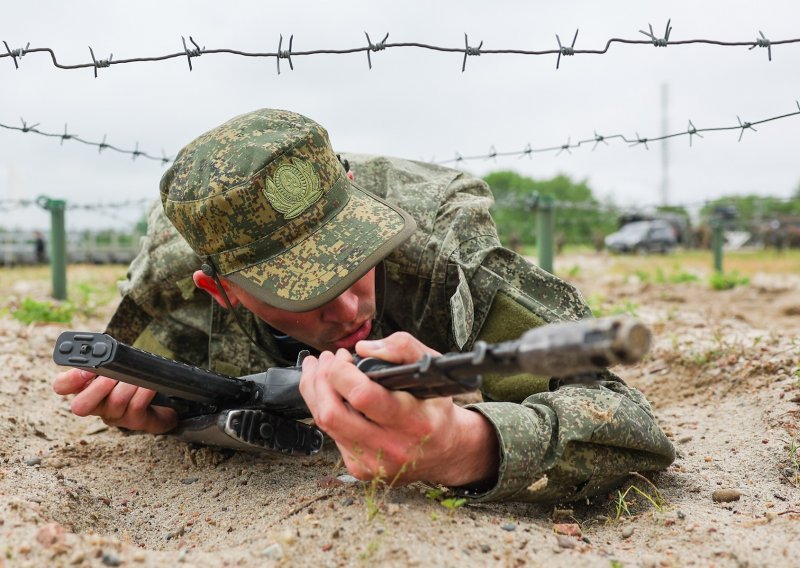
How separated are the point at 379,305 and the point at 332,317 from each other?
364 mm

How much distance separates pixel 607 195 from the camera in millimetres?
47562

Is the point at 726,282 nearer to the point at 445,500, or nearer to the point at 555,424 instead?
the point at 555,424

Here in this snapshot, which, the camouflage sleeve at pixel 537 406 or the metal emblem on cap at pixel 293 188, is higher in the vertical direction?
the metal emblem on cap at pixel 293 188

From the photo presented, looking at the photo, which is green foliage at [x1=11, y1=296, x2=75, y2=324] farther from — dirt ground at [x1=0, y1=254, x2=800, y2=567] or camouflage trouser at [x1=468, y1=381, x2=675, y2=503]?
camouflage trouser at [x1=468, y1=381, x2=675, y2=503]

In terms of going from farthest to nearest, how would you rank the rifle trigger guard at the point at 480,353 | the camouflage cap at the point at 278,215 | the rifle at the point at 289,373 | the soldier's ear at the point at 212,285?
the soldier's ear at the point at 212,285 < the camouflage cap at the point at 278,215 < the rifle trigger guard at the point at 480,353 < the rifle at the point at 289,373

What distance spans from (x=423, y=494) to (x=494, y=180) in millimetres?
57568

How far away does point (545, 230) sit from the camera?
5.62 meters

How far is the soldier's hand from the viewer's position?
1511mm

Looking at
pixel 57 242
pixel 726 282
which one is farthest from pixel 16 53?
pixel 726 282

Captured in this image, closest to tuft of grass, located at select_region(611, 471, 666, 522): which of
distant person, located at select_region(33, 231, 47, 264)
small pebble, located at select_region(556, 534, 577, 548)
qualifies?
small pebble, located at select_region(556, 534, 577, 548)

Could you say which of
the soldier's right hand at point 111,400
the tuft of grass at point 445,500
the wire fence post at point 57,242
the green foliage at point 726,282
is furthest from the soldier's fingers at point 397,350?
the green foliage at point 726,282

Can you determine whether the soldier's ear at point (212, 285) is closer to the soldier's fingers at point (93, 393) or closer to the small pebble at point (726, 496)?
the soldier's fingers at point (93, 393)

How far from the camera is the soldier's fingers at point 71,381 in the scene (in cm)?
239

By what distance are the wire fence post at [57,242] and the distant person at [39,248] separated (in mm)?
13680
